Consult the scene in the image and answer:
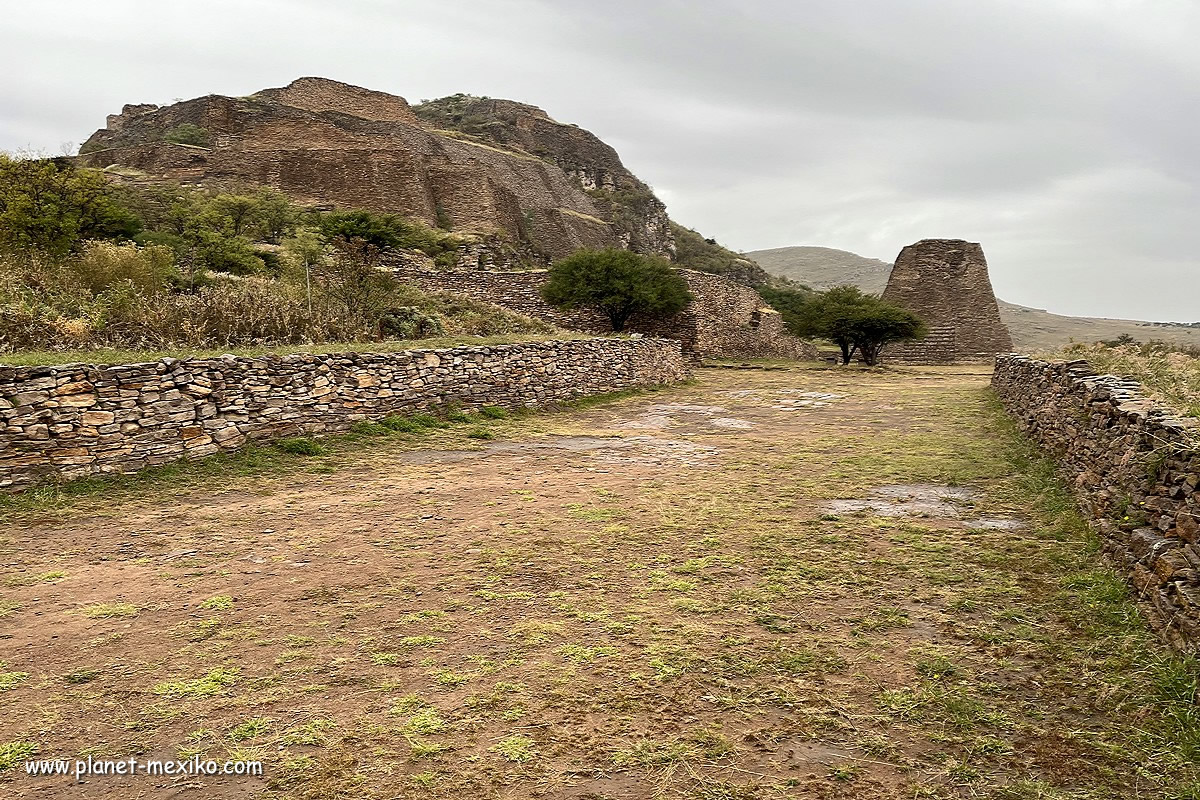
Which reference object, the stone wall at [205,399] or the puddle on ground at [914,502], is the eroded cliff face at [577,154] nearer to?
the stone wall at [205,399]

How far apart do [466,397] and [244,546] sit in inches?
232

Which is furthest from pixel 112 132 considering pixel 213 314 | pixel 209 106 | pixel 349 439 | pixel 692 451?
pixel 692 451

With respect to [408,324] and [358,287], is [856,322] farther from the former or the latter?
[358,287]

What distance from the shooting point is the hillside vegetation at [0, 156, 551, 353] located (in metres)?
8.96

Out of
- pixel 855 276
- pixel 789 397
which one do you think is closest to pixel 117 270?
pixel 789 397

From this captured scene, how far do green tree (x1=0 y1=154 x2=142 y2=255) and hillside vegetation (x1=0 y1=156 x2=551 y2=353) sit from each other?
0.03 m

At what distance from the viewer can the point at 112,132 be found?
1559 inches

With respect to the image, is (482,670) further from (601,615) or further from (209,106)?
(209,106)

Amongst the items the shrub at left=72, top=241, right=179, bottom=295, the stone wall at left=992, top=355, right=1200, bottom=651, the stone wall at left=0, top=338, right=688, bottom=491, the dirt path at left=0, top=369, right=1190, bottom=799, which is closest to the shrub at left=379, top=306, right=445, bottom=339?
the stone wall at left=0, top=338, right=688, bottom=491

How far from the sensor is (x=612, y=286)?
21.3 metres

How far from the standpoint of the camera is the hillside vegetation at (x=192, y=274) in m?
8.96

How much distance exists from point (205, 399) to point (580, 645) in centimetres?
554

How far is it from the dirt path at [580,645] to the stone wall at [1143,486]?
0.73 feet

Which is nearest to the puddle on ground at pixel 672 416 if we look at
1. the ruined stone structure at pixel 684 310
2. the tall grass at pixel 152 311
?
the tall grass at pixel 152 311
